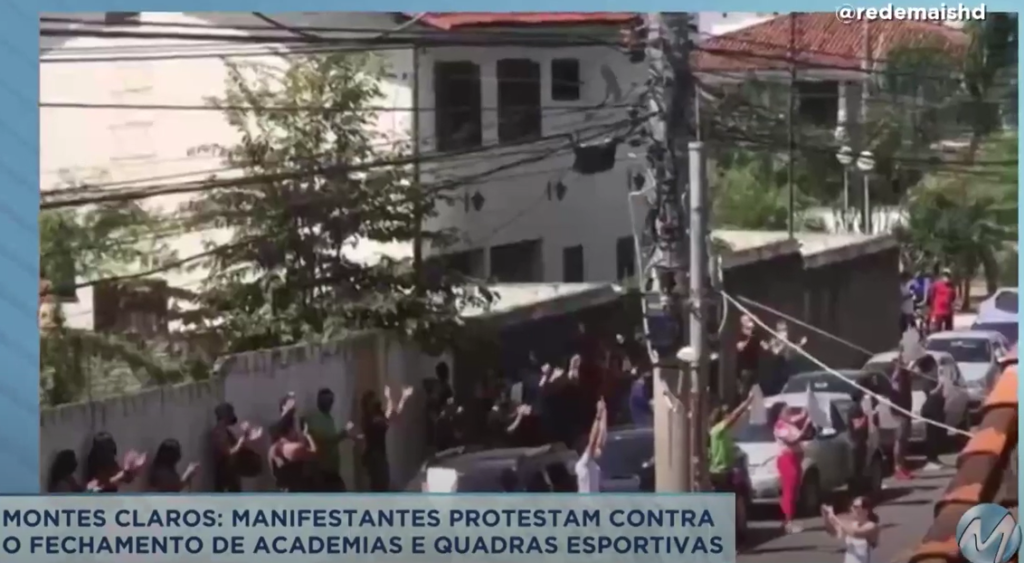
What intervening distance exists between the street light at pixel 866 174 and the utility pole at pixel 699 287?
44 cm

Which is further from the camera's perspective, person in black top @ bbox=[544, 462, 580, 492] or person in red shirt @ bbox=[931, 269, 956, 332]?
person in red shirt @ bbox=[931, 269, 956, 332]

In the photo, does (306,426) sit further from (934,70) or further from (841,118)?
(934,70)

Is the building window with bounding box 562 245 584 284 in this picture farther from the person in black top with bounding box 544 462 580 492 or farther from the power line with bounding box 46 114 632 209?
the person in black top with bounding box 544 462 580 492

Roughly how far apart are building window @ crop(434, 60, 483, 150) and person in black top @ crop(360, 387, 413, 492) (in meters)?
0.70

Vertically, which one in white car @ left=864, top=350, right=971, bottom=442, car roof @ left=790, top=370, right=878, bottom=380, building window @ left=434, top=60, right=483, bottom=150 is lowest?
white car @ left=864, top=350, right=971, bottom=442

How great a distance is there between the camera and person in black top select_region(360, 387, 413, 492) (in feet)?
13.5

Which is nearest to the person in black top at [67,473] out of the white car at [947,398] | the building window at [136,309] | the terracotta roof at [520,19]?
the building window at [136,309]

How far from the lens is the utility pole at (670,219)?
4.12 metres

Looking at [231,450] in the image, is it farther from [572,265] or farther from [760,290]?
[760,290]

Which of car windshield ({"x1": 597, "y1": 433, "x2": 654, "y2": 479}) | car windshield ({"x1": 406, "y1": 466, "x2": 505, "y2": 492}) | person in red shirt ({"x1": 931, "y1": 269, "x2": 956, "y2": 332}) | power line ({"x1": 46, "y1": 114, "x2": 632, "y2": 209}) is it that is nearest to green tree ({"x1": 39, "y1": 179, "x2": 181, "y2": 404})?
power line ({"x1": 46, "y1": 114, "x2": 632, "y2": 209})

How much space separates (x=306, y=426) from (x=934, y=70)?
1.99m

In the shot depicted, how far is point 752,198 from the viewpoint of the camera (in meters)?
4.15

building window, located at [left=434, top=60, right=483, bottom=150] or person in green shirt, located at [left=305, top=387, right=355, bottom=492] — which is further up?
building window, located at [left=434, top=60, right=483, bottom=150]
